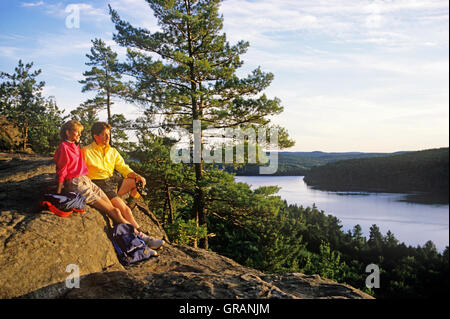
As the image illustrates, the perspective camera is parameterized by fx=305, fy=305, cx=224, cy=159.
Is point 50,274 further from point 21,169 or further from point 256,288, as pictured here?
point 21,169

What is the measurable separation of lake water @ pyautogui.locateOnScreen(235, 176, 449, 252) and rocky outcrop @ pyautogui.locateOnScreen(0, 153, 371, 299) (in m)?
19.9

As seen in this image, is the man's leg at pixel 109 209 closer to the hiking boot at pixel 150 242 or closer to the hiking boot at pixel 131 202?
the hiking boot at pixel 150 242

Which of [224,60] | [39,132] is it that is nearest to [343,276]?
[224,60]

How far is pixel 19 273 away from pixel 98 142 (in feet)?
7.37

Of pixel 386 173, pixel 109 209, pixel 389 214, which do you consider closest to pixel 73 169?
pixel 109 209

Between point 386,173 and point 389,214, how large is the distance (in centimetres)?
852

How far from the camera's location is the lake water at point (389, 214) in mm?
34844

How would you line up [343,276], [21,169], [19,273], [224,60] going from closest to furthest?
[19,273]
[21,169]
[224,60]
[343,276]

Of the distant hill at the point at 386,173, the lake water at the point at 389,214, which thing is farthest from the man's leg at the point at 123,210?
the lake water at the point at 389,214

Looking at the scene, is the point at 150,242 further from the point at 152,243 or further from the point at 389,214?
the point at 389,214

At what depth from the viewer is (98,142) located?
509 centimetres

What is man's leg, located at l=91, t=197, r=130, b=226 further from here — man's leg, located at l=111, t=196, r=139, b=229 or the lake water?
the lake water

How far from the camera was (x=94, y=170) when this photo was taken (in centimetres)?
517

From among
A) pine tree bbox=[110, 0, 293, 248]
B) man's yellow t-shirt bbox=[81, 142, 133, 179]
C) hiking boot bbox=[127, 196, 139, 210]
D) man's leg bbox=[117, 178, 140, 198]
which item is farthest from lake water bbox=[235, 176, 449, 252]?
man's yellow t-shirt bbox=[81, 142, 133, 179]
